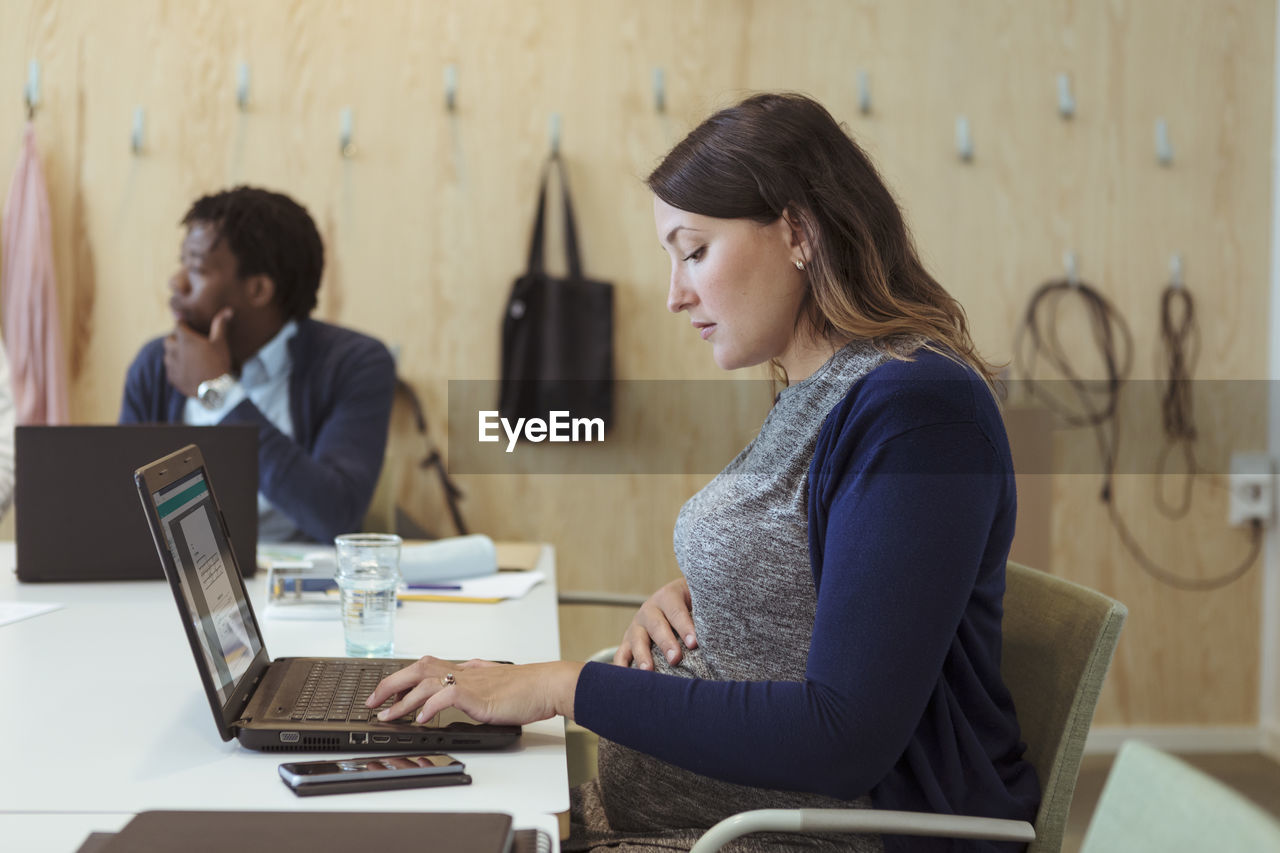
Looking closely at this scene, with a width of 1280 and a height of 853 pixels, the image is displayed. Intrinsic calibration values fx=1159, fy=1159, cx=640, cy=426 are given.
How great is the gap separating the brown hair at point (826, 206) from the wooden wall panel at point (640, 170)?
6.33 ft

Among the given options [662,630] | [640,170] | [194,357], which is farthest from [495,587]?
[640,170]

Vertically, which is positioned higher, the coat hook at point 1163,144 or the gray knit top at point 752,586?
the coat hook at point 1163,144

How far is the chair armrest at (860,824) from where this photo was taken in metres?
0.97

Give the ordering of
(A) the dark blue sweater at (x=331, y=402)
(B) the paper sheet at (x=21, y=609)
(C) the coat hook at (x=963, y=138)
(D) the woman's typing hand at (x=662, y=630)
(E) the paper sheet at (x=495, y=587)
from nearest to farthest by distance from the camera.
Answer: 1. (D) the woman's typing hand at (x=662, y=630)
2. (B) the paper sheet at (x=21, y=609)
3. (E) the paper sheet at (x=495, y=587)
4. (A) the dark blue sweater at (x=331, y=402)
5. (C) the coat hook at (x=963, y=138)

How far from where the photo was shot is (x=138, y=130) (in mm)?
2982

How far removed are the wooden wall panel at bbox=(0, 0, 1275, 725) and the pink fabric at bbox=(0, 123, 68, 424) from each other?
0.25ft

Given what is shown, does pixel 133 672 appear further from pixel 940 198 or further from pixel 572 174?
pixel 940 198

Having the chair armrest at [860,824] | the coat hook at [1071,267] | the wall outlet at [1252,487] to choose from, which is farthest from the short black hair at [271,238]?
the wall outlet at [1252,487]

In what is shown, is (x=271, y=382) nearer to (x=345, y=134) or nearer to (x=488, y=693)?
(x=345, y=134)

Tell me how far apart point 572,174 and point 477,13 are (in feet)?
1.60

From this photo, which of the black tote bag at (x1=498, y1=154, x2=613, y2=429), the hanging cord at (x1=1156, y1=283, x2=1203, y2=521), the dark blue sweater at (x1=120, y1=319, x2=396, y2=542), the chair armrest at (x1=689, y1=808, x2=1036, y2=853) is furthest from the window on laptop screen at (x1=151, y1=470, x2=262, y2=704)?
the hanging cord at (x1=1156, y1=283, x2=1203, y2=521)

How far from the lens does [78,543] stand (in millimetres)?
1808

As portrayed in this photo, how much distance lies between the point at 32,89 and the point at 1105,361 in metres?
2.94

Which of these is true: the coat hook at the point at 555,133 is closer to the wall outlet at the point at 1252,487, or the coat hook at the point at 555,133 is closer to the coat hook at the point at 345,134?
the coat hook at the point at 345,134
